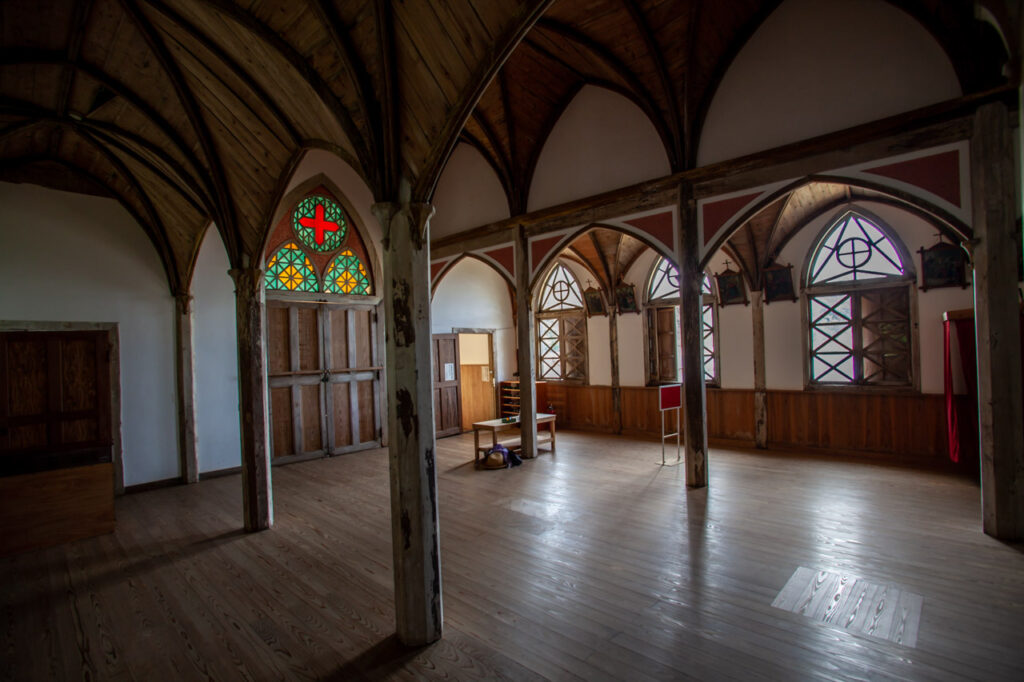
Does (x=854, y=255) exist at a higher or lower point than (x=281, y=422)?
higher

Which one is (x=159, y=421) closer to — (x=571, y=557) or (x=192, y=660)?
(x=192, y=660)

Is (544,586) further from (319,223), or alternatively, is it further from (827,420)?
(319,223)

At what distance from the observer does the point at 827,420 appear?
802 cm

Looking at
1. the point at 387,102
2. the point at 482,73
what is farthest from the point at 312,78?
the point at 482,73

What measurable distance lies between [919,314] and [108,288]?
11549 millimetres

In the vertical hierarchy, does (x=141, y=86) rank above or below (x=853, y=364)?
above

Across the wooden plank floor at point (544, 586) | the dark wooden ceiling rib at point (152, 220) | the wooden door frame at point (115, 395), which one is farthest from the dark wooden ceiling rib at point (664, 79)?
the wooden door frame at point (115, 395)

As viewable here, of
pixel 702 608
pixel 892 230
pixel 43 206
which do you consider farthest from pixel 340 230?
pixel 892 230

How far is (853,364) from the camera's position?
793 centimetres

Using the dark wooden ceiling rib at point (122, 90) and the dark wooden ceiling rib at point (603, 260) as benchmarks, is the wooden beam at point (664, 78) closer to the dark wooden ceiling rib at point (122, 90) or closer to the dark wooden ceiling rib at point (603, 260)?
the dark wooden ceiling rib at point (603, 260)

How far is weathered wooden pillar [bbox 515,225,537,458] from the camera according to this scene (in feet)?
25.7

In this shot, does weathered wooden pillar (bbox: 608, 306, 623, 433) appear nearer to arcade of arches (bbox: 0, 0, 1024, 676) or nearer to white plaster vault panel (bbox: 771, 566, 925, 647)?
arcade of arches (bbox: 0, 0, 1024, 676)

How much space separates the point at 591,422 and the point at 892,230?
6350mm

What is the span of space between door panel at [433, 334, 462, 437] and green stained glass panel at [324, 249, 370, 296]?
1864mm
